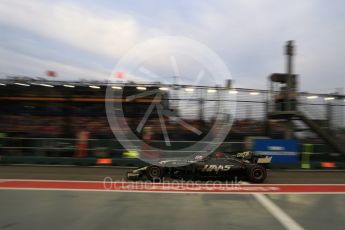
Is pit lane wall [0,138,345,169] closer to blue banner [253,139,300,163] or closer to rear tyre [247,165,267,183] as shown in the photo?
blue banner [253,139,300,163]

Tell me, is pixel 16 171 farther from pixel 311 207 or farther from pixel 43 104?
pixel 311 207

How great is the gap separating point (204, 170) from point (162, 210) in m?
4.11

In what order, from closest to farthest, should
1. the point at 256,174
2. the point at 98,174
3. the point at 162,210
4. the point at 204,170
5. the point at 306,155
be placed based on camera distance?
the point at 162,210, the point at 204,170, the point at 256,174, the point at 98,174, the point at 306,155

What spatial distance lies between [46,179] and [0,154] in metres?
6.04

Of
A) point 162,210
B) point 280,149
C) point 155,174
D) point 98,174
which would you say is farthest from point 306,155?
point 162,210

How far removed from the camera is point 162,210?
837cm

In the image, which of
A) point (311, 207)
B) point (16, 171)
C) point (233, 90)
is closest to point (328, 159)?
point (233, 90)

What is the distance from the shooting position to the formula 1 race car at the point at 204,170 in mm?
12289

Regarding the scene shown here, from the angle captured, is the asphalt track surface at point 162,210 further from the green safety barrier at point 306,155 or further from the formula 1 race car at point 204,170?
the green safety barrier at point 306,155

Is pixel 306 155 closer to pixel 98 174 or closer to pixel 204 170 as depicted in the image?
pixel 204 170

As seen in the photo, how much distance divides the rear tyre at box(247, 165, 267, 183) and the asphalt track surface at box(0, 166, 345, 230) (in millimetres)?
1849

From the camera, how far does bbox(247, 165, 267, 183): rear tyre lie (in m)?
12.6

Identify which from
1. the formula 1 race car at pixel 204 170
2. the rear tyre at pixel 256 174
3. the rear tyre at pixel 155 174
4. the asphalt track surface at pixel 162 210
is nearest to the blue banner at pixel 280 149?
the rear tyre at pixel 256 174

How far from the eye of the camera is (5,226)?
22.5ft
